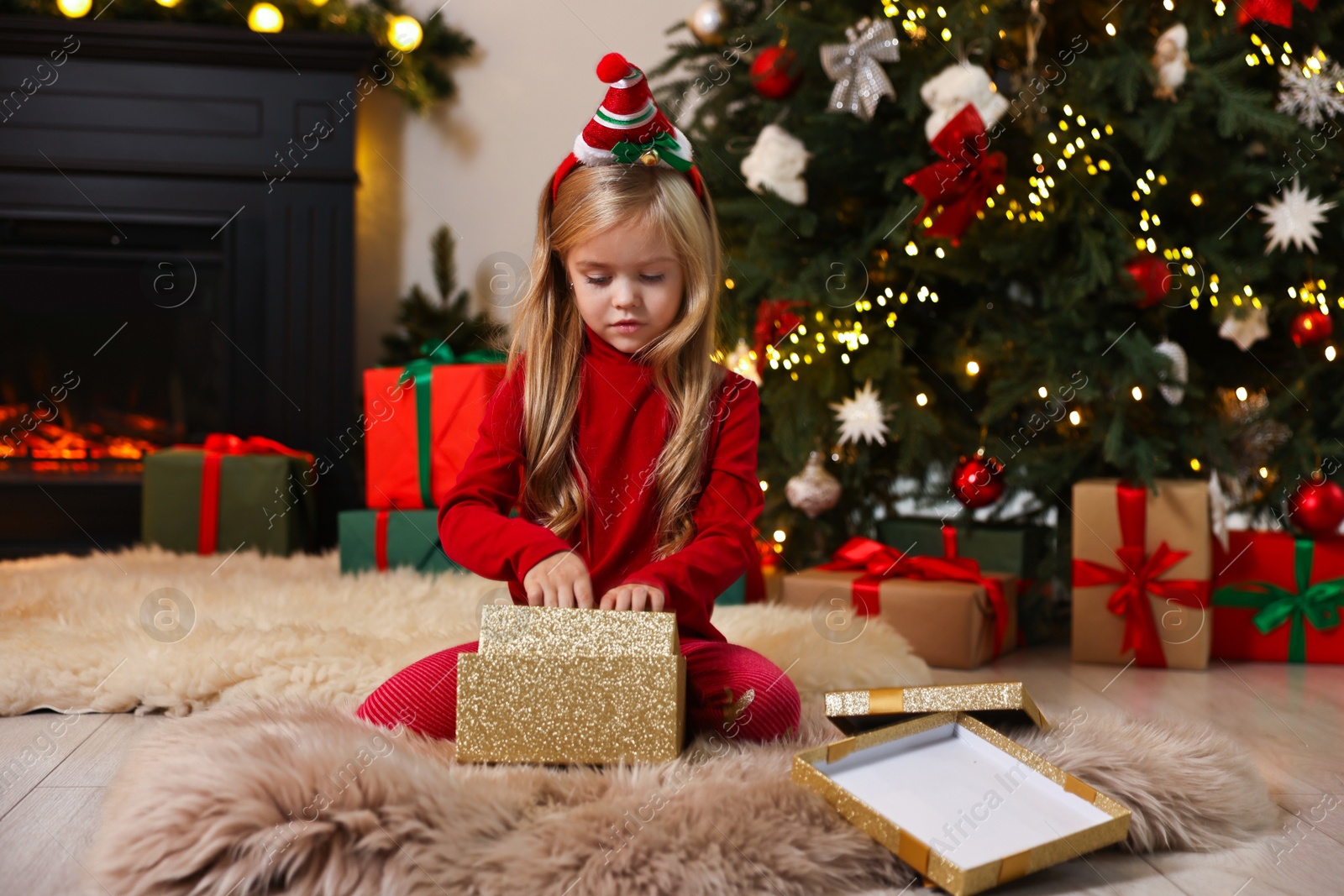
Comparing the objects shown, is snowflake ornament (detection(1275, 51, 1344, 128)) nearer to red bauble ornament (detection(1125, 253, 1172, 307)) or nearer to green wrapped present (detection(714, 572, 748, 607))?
red bauble ornament (detection(1125, 253, 1172, 307))

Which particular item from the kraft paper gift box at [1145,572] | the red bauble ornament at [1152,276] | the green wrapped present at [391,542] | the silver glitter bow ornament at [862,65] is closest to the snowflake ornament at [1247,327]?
the red bauble ornament at [1152,276]

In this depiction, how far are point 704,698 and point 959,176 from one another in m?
1.05

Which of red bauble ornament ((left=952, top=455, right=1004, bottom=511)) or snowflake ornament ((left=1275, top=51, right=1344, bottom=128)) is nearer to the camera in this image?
snowflake ornament ((left=1275, top=51, right=1344, bottom=128))

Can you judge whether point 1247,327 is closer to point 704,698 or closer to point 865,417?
point 865,417

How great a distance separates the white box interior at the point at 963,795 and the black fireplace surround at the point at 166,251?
1.99m

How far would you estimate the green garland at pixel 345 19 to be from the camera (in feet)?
8.45

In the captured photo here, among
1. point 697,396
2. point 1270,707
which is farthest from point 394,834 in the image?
point 1270,707

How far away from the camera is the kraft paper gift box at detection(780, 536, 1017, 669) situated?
1.72 meters

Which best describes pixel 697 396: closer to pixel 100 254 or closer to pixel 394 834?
pixel 394 834

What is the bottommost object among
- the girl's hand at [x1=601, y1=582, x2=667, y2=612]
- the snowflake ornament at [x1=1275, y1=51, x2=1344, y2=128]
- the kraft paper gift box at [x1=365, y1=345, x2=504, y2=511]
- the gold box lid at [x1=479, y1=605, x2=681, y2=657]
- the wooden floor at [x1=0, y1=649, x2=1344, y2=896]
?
the wooden floor at [x1=0, y1=649, x2=1344, y2=896]

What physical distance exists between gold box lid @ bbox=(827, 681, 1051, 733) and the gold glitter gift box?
0.16 m

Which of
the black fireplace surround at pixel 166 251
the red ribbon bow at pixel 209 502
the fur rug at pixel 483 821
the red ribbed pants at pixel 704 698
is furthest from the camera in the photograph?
the black fireplace surround at pixel 166 251

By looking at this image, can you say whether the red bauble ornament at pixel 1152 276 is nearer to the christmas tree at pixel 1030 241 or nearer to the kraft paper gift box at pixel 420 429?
the christmas tree at pixel 1030 241

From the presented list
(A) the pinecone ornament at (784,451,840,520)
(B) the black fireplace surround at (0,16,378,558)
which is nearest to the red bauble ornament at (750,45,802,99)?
(A) the pinecone ornament at (784,451,840,520)
